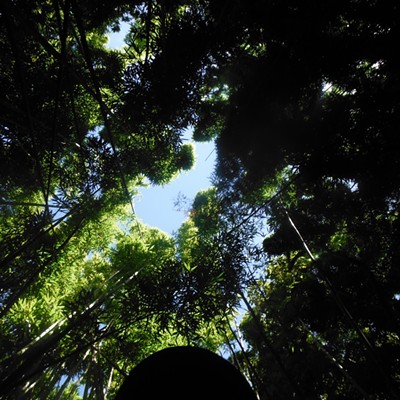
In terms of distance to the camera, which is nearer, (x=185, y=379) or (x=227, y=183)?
(x=185, y=379)

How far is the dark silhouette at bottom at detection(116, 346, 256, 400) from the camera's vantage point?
3.00 feet

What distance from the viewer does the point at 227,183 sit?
6.55m

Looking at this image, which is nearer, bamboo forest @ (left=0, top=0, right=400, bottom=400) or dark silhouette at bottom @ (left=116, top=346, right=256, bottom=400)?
dark silhouette at bottom @ (left=116, top=346, right=256, bottom=400)

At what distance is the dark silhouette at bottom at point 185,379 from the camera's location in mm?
915

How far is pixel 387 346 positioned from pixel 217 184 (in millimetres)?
5282

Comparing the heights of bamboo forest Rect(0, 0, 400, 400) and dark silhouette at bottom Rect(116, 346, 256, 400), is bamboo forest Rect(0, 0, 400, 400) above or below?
above

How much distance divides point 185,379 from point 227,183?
5.74 meters

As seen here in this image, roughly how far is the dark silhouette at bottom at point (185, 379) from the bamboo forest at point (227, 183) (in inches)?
107

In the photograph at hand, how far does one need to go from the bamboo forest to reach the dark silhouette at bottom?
2.72 m

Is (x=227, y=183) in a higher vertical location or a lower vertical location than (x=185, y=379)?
higher

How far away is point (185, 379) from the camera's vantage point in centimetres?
95

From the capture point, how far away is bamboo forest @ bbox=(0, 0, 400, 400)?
439cm

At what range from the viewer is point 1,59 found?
17.1 ft

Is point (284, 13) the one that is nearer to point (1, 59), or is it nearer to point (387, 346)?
point (1, 59)
